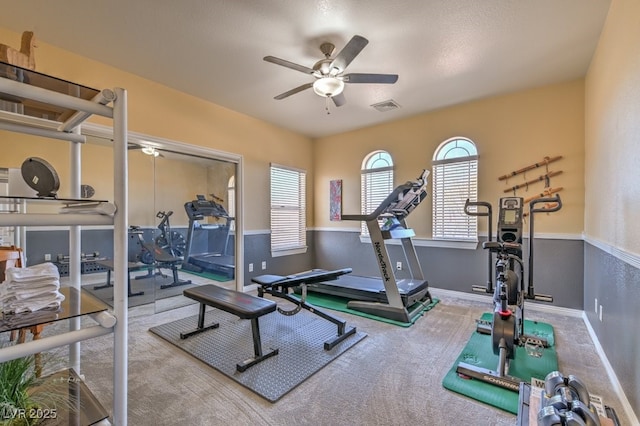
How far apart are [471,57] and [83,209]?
343 cm

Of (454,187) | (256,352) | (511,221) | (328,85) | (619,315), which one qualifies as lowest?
(256,352)

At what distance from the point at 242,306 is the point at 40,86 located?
6.16 feet

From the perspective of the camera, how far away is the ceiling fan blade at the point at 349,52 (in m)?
2.16

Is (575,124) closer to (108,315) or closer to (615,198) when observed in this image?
(615,198)

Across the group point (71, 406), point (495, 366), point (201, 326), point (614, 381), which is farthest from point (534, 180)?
point (71, 406)

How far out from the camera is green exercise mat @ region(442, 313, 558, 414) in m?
1.92

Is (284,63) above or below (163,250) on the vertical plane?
above

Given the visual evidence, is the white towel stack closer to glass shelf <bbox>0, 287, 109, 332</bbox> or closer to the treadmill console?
glass shelf <bbox>0, 287, 109, 332</bbox>

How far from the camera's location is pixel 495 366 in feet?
7.61

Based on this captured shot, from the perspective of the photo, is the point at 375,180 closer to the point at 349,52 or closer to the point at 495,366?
the point at 349,52

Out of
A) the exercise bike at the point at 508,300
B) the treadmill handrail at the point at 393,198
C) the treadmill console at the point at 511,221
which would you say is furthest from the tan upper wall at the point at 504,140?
the treadmill handrail at the point at 393,198

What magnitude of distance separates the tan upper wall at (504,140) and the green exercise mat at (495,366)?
165 cm

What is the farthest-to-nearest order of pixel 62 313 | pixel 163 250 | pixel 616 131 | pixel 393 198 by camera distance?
pixel 163 250 < pixel 393 198 < pixel 616 131 < pixel 62 313

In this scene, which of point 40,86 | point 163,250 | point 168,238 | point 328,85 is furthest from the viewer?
point 168,238
